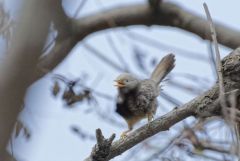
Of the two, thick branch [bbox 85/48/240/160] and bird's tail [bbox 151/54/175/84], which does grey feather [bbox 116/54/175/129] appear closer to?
bird's tail [bbox 151/54/175/84]

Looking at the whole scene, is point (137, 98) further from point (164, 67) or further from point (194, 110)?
point (194, 110)

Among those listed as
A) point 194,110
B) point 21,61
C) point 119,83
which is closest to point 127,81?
point 119,83

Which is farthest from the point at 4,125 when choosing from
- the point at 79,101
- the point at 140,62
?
the point at 140,62

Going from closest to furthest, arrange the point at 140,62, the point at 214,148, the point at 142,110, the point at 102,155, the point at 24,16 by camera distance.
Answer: the point at 24,16
the point at 102,155
the point at 214,148
the point at 142,110
the point at 140,62

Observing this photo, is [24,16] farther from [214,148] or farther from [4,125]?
[214,148]

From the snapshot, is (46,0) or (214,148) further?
(214,148)

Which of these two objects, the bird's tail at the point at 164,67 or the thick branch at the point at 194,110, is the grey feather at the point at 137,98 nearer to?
the bird's tail at the point at 164,67

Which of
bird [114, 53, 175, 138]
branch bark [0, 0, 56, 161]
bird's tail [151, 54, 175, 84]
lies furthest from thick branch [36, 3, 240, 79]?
branch bark [0, 0, 56, 161]
